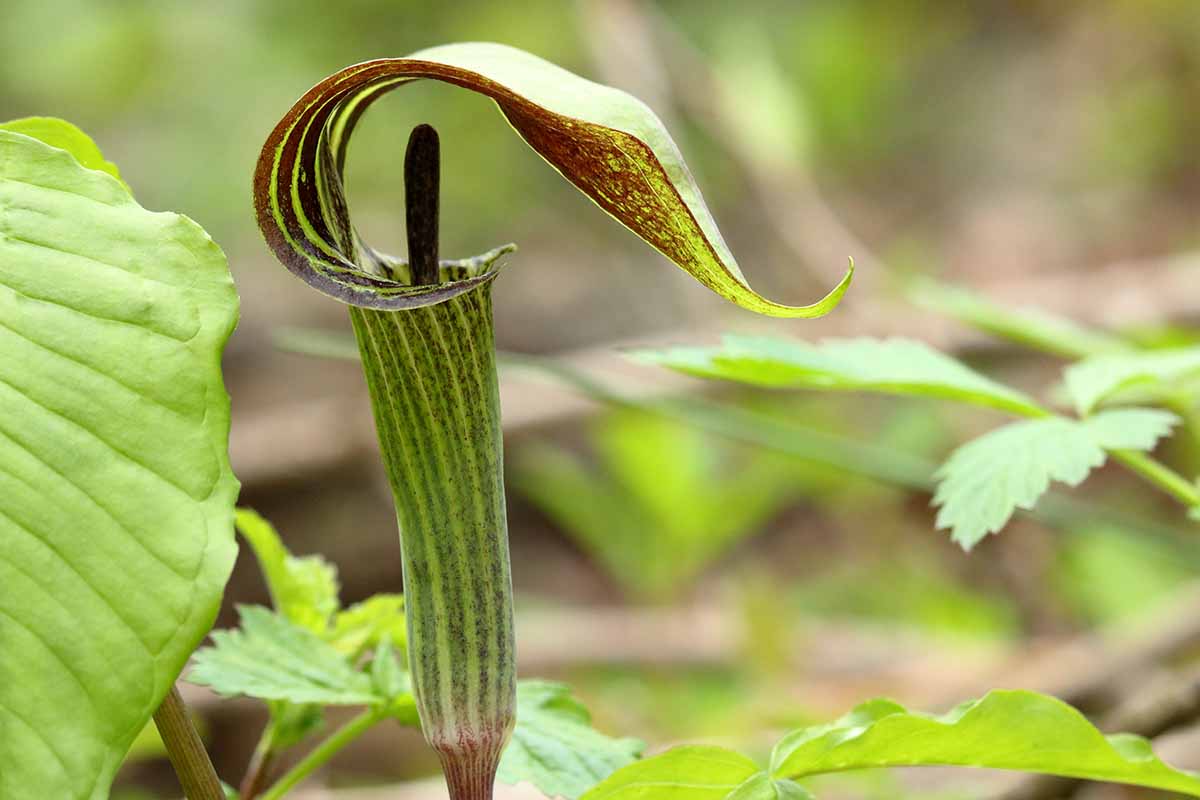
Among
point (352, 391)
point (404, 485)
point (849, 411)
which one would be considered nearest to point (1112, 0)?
point (849, 411)

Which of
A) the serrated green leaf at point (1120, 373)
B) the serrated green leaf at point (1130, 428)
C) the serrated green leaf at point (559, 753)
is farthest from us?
the serrated green leaf at point (1120, 373)

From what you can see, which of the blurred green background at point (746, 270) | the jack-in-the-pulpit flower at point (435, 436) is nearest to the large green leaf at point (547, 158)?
the jack-in-the-pulpit flower at point (435, 436)

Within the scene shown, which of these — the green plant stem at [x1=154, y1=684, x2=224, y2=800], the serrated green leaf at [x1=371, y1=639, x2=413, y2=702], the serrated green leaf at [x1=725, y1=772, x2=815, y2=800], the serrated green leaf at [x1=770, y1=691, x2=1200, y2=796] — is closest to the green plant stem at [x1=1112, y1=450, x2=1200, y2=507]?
the serrated green leaf at [x1=770, y1=691, x2=1200, y2=796]

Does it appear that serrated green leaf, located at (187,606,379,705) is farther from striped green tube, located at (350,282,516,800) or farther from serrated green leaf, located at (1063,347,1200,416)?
serrated green leaf, located at (1063,347,1200,416)

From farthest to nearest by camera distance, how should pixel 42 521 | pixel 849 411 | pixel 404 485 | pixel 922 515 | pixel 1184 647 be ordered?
pixel 849 411, pixel 922 515, pixel 1184 647, pixel 404 485, pixel 42 521

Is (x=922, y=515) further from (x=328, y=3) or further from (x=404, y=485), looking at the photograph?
(x=328, y=3)

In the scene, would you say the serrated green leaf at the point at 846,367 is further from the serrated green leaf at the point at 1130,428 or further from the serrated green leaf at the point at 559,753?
the serrated green leaf at the point at 559,753
